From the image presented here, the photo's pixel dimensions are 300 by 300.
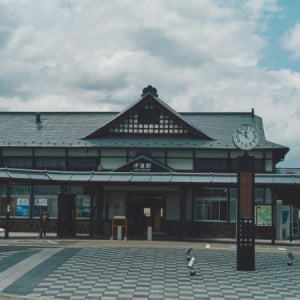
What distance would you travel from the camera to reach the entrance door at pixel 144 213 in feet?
103

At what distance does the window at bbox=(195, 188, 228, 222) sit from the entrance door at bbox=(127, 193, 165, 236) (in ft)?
6.65

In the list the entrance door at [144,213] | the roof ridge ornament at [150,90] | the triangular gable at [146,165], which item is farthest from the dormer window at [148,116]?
the entrance door at [144,213]

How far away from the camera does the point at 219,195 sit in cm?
3070

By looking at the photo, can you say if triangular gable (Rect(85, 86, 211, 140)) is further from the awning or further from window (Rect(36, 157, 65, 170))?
the awning

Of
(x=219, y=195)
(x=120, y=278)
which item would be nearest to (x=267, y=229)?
(x=219, y=195)

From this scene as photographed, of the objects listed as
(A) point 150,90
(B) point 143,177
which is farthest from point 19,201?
(A) point 150,90

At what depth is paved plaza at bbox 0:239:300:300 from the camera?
41.3 feet

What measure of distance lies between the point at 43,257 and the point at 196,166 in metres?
14.6

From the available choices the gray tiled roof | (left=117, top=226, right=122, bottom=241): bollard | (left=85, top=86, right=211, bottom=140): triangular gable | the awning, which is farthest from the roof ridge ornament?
(left=117, top=226, right=122, bottom=241): bollard

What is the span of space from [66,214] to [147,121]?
7968 millimetres

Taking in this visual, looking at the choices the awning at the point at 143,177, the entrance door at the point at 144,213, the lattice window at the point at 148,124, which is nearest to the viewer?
the awning at the point at 143,177

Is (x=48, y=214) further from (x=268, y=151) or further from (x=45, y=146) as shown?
(x=268, y=151)

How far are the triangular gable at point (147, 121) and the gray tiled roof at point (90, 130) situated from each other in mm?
362

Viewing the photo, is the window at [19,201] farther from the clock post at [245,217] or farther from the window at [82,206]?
the clock post at [245,217]
